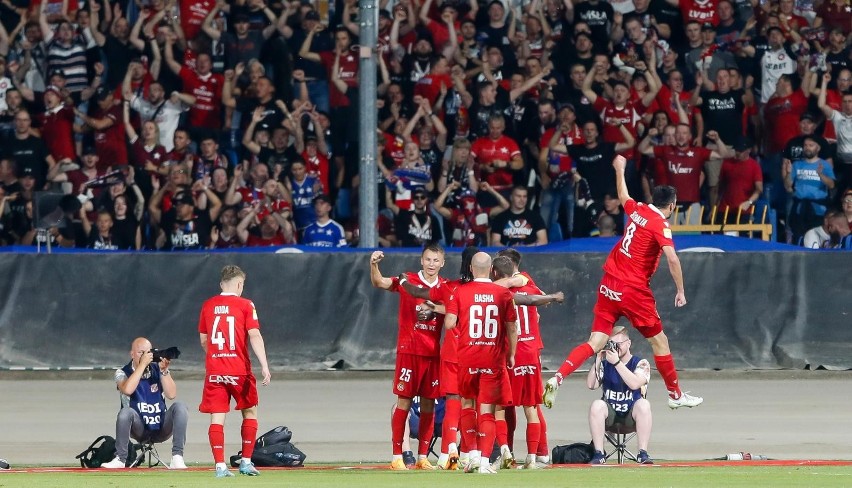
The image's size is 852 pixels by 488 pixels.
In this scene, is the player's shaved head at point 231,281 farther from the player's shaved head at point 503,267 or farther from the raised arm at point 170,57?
the raised arm at point 170,57

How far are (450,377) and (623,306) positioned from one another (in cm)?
209

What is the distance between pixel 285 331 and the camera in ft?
67.5

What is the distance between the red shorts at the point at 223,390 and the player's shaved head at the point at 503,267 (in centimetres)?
211

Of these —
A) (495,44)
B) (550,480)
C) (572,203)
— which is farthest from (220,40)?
(550,480)

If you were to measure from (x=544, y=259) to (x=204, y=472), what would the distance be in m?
8.63

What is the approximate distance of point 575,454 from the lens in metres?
13.3

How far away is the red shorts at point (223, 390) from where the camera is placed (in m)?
12.1

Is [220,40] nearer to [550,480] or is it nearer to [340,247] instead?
[340,247]

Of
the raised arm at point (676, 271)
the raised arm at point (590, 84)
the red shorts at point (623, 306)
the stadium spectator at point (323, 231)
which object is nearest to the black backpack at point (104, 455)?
the red shorts at point (623, 306)

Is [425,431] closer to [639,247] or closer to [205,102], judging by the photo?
[639,247]

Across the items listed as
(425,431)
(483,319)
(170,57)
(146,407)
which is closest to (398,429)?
(425,431)

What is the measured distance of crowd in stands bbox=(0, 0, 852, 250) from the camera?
910 inches

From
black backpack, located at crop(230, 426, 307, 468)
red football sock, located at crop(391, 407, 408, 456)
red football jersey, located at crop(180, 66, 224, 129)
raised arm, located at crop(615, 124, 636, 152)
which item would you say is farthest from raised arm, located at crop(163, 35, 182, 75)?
red football sock, located at crop(391, 407, 408, 456)

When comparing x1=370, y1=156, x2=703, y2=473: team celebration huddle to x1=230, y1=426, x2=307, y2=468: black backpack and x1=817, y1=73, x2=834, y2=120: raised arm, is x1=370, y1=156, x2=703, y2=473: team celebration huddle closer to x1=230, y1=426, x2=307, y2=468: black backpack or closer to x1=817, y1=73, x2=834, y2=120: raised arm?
x1=230, y1=426, x2=307, y2=468: black backpack
